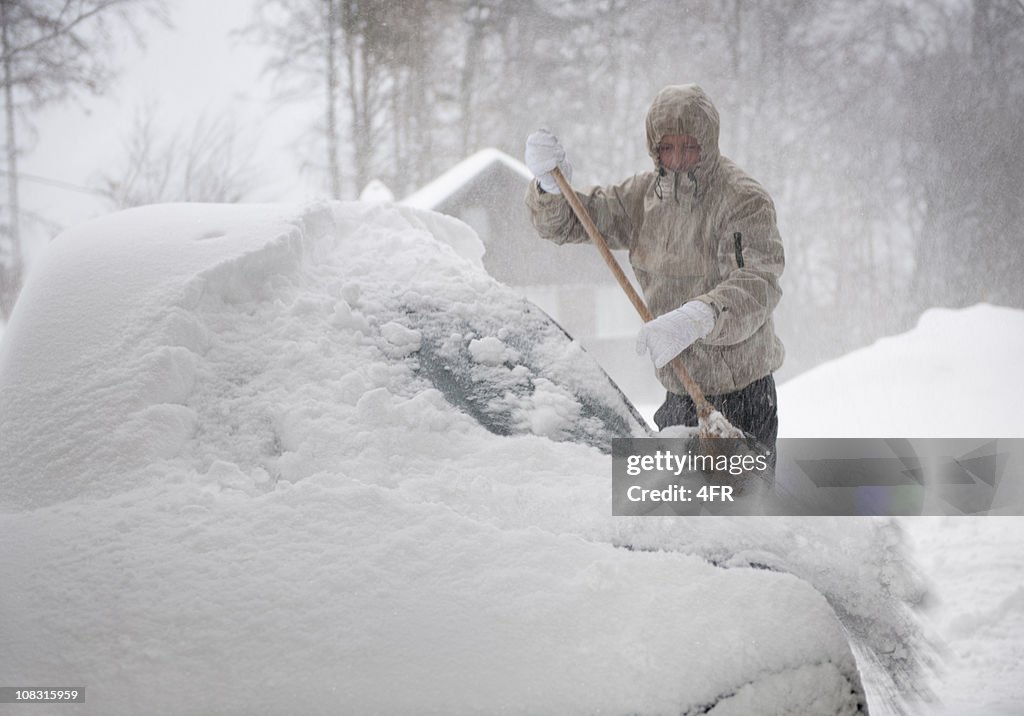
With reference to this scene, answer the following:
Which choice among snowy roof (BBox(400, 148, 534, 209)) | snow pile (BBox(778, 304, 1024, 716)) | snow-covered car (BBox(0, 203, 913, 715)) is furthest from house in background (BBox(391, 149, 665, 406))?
snow-covered car (BBox(0, 203, 913, 715))

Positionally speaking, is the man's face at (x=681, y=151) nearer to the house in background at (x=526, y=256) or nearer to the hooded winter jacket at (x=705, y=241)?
the hooded winter jacket at (x=705, y=241)

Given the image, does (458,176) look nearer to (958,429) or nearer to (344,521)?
(958,429)

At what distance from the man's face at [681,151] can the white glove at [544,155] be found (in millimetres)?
261

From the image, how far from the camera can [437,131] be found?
3336 millimetres

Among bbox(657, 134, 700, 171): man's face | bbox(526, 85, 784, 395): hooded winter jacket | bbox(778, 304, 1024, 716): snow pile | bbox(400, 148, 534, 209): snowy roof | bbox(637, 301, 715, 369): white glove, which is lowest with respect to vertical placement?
bbox(778, 304, 1024, 716): snow pile

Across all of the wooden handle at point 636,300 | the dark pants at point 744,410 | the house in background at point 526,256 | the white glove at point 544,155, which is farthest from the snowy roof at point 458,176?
the dark pants at point 744,410

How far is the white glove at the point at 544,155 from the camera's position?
77.0 inches

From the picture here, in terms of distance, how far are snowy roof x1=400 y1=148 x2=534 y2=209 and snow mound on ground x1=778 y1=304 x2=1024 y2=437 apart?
5.45 feet

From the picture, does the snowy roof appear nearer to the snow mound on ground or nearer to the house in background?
the house in background

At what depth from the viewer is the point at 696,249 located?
183 cm

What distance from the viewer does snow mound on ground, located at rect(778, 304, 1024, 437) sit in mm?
2412

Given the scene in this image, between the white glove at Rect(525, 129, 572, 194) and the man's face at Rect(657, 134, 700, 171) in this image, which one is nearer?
the man's face at Rect(657, 134, 700, 171)

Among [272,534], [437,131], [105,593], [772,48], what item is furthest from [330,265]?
[772,48]

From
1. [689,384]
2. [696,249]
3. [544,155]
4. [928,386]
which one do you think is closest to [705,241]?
[696,249]
